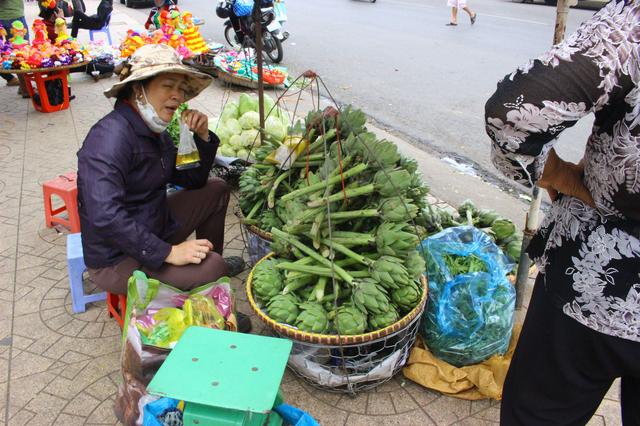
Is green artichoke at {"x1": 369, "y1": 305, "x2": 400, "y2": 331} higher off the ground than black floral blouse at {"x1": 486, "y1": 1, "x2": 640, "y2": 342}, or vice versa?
black floral blouse at {"x1": 486, "y1": 1, "x2": 640, "y2": 342}

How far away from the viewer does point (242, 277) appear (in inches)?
126

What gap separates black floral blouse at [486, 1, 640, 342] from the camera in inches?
39.4

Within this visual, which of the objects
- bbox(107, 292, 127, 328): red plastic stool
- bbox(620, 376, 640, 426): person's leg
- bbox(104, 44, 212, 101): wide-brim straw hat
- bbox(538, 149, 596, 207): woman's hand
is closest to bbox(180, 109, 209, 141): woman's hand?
bbox(104, 44, 212, 101): wide-brim straw hat

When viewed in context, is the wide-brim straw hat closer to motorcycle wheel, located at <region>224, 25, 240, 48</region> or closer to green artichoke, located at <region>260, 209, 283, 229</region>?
green artichoke, located at <region>260, 209, 283, 229</region>

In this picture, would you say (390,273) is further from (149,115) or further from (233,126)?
(233,126)

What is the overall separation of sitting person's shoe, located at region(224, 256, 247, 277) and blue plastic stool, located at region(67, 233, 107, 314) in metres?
0.74

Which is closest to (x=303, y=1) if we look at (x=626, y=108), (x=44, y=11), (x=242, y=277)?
(x=44, y=11)

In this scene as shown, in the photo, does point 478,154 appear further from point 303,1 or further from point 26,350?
point 303,1

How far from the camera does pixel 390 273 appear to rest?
213 centimetres

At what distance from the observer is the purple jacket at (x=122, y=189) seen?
7.04ft

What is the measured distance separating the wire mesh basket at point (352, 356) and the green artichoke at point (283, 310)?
1.2 inches

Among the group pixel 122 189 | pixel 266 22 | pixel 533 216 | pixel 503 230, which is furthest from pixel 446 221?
pixel 266 22

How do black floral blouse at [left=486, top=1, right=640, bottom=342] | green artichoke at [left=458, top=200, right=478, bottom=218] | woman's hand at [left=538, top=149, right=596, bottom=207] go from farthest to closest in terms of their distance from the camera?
green artichoke at [left=458, top=200, right=478, bottom=218], woman's hand at [left=538, top=149, right=596, bottom=207], black floral blouse at [left=486, top=1, right=640, bottom=342]

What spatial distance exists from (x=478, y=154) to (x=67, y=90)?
526 centimetres
